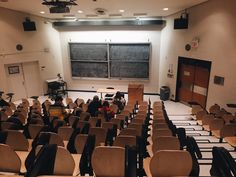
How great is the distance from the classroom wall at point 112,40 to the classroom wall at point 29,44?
1.89 ft

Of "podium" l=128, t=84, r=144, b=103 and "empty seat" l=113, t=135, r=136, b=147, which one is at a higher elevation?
"empty seat" l=113, t=135, r=136, b=147

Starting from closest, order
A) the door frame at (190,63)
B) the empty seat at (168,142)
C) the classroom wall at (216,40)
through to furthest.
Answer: the empty seat at (168,142)
the classroom wall at (216,40)
the door frame at (190,63)

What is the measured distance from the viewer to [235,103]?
6840 millimetres

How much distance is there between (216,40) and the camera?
7.48 m

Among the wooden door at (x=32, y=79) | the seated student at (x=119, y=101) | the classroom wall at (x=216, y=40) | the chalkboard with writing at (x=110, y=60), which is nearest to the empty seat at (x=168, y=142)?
the seated student at (x=119, y=101)

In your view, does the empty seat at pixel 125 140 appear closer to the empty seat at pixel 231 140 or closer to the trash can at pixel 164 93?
the empty seat at pixel 231 140

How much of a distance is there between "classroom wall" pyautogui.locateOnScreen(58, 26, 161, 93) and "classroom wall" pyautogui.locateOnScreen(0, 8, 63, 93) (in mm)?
576

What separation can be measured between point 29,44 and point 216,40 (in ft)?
29.5

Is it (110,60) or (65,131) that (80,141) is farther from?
(110,60)

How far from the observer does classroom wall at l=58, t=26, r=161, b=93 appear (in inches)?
431

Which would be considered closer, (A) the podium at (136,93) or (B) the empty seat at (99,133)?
(B) the empty seat at (99,133)

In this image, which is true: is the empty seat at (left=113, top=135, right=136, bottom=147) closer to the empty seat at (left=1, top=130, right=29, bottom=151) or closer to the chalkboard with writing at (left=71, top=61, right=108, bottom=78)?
the empty seat at (left=1, top=130, right=29, bottom=151)

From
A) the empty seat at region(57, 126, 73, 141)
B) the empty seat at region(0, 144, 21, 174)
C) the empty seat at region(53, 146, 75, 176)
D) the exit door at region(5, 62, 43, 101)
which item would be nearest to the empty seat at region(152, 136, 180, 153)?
the empty seat at region(53, 146, 75, 176)

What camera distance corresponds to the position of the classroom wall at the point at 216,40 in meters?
6.85
